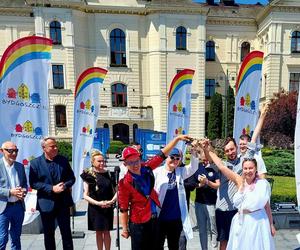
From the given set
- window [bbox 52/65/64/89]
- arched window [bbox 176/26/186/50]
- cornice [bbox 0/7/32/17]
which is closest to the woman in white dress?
arched window [bbox 176/26/186/50]

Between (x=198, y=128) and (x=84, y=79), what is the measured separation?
22592mm

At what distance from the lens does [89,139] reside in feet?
24.3

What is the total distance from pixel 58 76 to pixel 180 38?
41.7 ft

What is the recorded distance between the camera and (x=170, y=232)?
13.4ft

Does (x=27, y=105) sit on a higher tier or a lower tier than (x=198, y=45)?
lower

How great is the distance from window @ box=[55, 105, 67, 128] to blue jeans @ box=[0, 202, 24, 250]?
24.4m

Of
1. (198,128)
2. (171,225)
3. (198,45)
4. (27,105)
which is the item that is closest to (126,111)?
(198,128)

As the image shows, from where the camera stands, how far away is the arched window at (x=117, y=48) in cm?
2822

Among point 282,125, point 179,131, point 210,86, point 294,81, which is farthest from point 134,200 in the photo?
point 294,81

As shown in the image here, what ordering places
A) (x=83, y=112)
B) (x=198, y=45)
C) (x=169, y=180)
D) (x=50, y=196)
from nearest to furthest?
(x=169, y=180)
(x=50, y=196)
(x=83, y=112)
(x=198, y=45)

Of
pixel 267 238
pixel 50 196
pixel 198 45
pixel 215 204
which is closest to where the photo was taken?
pixel 267 238

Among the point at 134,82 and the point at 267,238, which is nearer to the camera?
the point at 267,238

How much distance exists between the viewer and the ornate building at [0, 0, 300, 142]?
2677 cm

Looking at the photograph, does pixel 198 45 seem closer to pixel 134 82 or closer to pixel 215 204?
pixel 134 82
